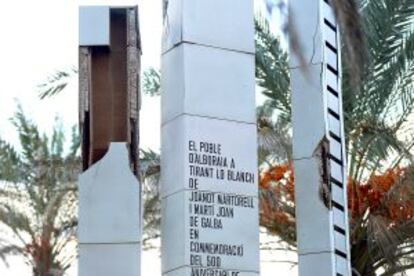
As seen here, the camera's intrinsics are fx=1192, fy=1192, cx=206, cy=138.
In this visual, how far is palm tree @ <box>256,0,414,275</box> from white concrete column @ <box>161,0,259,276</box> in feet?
17.2

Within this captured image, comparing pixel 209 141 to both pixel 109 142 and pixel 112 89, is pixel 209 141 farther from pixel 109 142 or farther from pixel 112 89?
pixel 112 89

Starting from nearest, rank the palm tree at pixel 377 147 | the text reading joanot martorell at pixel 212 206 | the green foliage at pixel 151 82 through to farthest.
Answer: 1. the text reading joanot martorell at pixel 212 206
2. the palm tree at pixel 377 147
3. the green foliage at pixel 151 82

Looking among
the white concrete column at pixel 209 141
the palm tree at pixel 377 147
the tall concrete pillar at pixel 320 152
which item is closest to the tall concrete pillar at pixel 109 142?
the white concrete column at pixel 209 141

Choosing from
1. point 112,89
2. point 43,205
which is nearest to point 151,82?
point 43,205

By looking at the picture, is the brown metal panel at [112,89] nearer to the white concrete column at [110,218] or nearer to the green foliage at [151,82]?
the white concrete column at [110,218]

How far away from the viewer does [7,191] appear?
67.3 feet

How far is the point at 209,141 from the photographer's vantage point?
1170 cm

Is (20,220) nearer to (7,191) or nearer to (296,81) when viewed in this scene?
(7,191)

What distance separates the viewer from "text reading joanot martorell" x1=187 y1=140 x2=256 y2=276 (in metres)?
11.3

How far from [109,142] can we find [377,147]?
643 centimetres

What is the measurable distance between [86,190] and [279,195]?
672 cm

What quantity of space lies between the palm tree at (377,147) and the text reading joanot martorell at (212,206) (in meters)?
5.64

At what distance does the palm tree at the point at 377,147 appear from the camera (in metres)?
17.4

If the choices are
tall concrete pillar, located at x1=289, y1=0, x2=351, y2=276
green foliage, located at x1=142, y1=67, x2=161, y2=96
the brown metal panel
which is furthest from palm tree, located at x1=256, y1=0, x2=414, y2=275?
the brown metal panel
